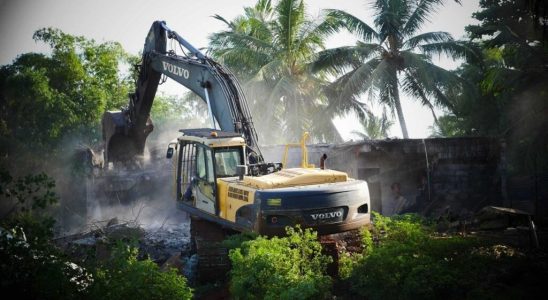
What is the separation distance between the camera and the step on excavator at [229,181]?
7.78 metres

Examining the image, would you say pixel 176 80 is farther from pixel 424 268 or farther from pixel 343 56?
pixel 343 56

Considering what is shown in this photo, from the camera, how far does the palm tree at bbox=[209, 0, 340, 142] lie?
76.7ft

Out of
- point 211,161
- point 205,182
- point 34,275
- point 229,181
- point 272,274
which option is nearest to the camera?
point 34,275

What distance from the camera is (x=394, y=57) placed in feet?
73.4

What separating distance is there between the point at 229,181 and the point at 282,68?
16.4 meters

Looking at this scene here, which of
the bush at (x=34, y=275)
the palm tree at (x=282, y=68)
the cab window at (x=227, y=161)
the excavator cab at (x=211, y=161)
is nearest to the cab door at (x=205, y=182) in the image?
the excavator cab at (x=211, y=161)

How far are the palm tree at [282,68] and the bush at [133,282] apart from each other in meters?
17.8

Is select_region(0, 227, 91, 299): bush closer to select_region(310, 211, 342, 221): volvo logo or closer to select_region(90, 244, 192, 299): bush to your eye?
select_region(90, 244, 192, 299): bush

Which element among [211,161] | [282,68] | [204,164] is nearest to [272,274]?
[211,161]

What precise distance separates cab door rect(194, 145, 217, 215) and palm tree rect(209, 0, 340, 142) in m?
13.8

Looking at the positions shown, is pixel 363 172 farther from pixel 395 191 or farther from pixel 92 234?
pixel 92 234

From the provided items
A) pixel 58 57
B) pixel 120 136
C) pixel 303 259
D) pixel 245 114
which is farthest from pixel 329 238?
pixel 58 57

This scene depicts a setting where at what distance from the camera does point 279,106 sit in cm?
2602

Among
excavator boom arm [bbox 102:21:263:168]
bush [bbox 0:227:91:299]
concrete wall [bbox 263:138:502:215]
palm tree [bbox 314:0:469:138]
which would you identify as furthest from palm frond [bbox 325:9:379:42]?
bush [bbox 0:227:91:299]
